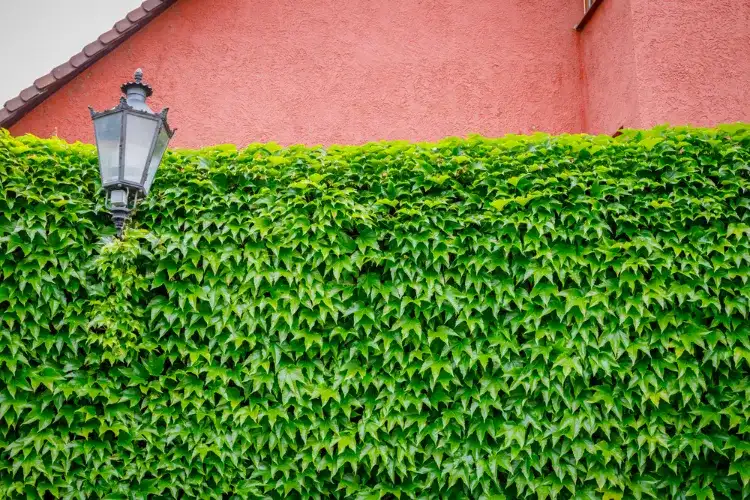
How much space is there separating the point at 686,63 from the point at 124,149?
4982 mm

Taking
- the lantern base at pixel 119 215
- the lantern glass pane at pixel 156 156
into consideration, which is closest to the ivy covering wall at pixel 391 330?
the lantern base at pixel 119 215

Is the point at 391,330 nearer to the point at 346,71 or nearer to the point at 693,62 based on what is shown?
the point at 346,71

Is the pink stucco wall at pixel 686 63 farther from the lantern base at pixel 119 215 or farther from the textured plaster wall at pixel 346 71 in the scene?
the lantern base at pixel 119 215

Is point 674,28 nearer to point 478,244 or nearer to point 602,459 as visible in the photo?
point 478,244

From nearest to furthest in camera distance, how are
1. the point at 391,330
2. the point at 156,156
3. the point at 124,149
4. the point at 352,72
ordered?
the point at 124,149, the point at 156,156, the point at 391,330, the point at 352,72

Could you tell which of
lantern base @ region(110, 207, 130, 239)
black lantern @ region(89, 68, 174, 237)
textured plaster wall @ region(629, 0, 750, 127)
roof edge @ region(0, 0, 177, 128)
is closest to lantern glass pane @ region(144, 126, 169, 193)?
black lantern @ region(89, 68, 174, 237)

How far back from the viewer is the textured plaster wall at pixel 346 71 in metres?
6.70

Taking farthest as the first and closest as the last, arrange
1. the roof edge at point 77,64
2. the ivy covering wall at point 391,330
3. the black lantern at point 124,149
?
1. the roof edge at point 77,64
2. the ivy covering wall at point 391,330
3. the black lantern at point 124,149

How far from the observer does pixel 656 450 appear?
4082 mm

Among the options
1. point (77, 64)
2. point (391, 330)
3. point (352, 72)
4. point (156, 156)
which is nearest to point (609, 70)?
point (352, 72)

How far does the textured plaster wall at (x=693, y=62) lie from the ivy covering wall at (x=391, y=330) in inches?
46.6

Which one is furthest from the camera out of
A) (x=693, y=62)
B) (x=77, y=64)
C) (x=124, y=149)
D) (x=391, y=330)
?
(x=77, y=64)

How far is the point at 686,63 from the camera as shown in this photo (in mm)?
5559

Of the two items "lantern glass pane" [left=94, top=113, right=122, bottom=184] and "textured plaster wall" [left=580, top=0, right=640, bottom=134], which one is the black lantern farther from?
"textured plaster wall" [left=580, top=0, right=640, bottom=134]
